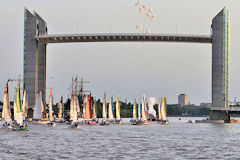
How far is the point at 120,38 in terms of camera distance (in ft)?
497

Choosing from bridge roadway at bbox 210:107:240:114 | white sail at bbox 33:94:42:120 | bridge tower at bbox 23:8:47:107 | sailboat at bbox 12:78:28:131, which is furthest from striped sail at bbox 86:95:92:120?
sailboat at bbox 12:78:28:131

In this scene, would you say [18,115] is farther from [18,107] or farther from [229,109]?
[229,109]

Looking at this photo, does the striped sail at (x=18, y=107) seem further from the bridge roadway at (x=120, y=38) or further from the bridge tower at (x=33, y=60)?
the bridge roadway at (x=120, y=38)

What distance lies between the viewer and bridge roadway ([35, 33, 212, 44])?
144250 mm

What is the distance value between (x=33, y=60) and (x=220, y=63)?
4647cm

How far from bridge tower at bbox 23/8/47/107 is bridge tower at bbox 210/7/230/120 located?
43.2m

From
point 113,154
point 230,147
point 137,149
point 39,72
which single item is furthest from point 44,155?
point 39,72

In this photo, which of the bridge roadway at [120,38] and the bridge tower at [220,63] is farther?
the bridge roadway at [120,38]

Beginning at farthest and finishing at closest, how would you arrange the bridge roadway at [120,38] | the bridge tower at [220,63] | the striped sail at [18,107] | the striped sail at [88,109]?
the bridge roadway at [120,38]
the bridge tower at [220,63]
the striped sail at [88,109]
the striped sail at [18,107]

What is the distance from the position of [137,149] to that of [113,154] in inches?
229

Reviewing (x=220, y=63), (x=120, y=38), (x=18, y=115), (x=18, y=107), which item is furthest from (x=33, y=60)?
(x=18, y=107)

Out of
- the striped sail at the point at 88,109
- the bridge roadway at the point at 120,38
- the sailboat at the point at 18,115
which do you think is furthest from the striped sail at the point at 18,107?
the bridge roadway at the point at 120,38

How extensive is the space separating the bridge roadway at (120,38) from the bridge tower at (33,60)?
2.37 metres

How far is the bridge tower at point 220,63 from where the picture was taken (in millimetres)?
137500
